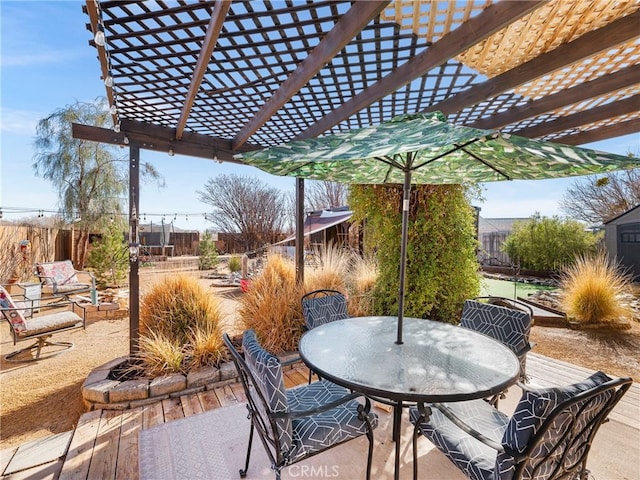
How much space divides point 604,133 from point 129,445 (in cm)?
515

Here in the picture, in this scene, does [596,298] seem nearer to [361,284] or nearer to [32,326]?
[361,284]

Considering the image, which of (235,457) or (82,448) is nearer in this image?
(235,457)

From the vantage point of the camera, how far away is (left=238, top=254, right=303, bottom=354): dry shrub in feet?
11.6

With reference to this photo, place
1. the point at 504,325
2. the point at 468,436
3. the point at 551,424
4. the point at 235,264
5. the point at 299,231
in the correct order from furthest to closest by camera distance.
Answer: the point at 235,264 < the point at 299,231 < the point at 504,325 < the point at 468,436 < the point at 551,424

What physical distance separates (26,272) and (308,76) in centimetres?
984

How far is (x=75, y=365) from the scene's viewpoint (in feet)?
13.4

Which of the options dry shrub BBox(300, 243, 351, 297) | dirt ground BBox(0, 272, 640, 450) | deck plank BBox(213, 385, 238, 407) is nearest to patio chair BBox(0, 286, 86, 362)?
dirt ground BBox(0, 272, 640, 450)

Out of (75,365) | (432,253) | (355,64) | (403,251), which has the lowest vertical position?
(75,365)

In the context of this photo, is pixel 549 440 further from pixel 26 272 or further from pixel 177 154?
pixel 26 272

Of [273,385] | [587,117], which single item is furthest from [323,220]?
[273,385]

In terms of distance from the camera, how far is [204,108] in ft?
9.92

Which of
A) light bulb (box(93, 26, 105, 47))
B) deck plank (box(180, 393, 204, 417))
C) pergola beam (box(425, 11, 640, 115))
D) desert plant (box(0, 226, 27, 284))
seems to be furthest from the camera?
desert plant (box(0, 226, 27, 284))

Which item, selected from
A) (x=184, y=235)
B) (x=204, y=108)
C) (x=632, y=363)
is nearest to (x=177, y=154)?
(x=204, y=108)

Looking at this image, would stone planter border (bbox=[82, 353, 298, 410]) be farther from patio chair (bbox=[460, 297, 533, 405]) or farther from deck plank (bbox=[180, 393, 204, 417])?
patio chair (bbox=[460, 297, 533, 405])
